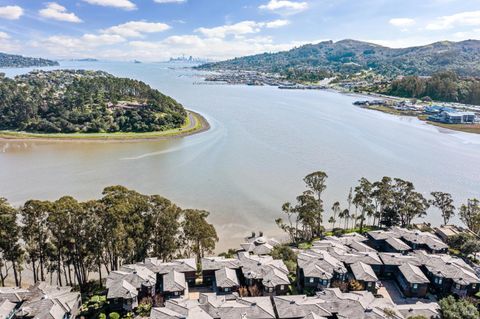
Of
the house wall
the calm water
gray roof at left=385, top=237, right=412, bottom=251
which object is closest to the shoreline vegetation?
the calm water

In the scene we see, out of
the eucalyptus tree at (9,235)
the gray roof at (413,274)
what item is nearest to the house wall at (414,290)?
the gray roof at (413,274)

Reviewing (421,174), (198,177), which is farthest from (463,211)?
(198,177)

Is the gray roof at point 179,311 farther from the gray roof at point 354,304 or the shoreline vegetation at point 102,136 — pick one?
the shoreline vegetation at point 102,136

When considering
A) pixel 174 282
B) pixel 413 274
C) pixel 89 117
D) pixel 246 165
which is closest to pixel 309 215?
pixel 413 274

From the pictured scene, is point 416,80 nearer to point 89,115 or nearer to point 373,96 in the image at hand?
point 373,96

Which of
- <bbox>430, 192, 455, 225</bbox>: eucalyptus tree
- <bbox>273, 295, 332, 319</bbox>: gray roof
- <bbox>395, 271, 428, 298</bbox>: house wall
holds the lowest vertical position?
<bbox>395, 271, 428, 298</bbox>: house wall

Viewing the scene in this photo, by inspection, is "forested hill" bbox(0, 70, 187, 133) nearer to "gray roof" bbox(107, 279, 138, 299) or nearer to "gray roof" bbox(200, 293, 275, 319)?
"gray roof" bbox(107, 279, 138, 299)

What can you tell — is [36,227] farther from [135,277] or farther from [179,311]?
[179,311]
